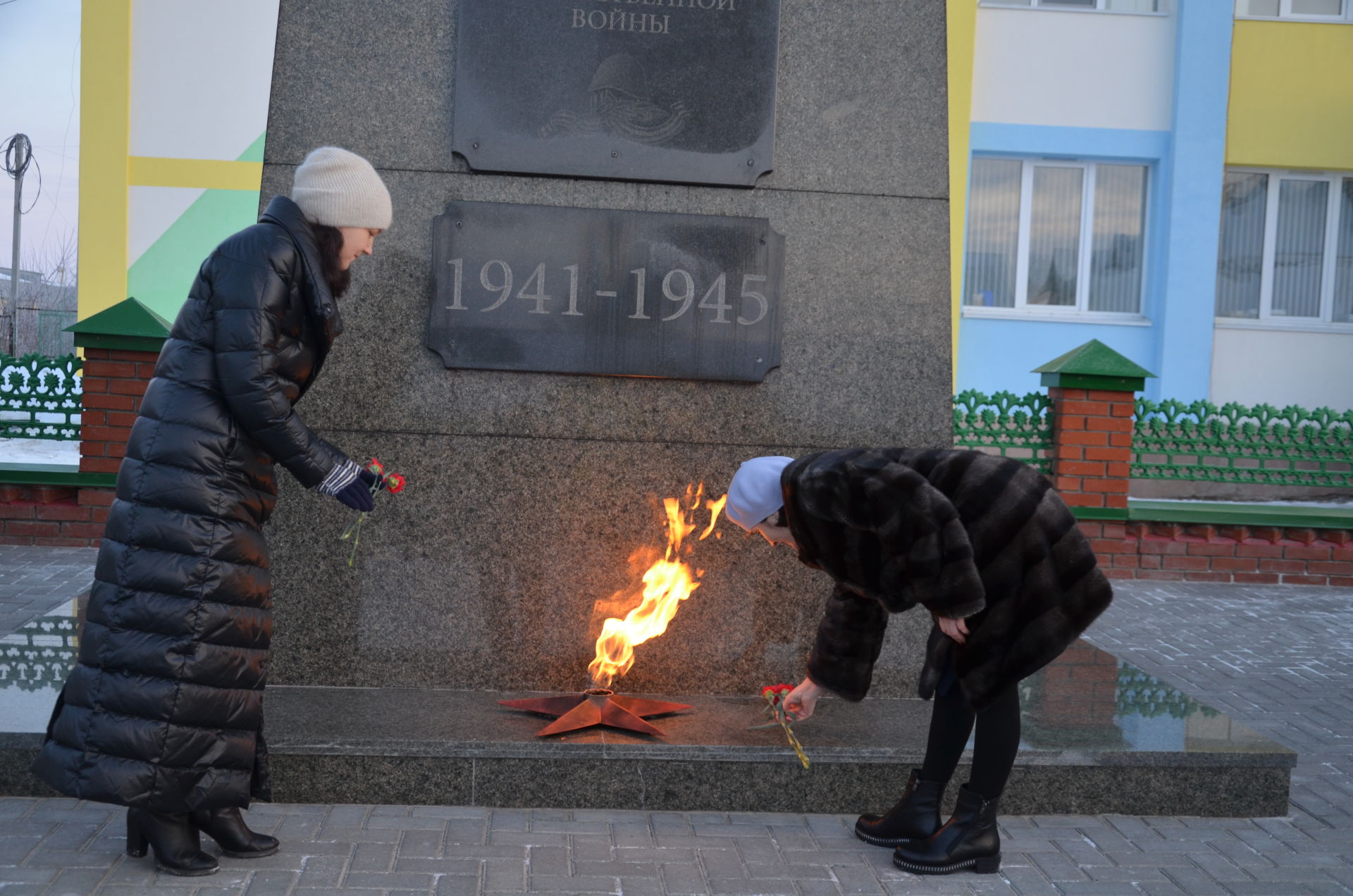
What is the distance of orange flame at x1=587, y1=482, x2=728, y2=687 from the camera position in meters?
4.88

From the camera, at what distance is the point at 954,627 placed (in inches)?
139

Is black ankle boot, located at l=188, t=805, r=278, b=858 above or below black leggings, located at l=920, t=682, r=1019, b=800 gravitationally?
below

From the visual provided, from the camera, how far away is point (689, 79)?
507cm

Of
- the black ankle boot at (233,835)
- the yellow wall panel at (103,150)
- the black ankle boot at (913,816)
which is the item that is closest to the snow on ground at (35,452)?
the yellow wall panel at (103,150)

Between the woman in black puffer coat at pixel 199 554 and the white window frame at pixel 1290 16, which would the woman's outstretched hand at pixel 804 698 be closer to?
the woman in black puffer coat at pixel 199 554

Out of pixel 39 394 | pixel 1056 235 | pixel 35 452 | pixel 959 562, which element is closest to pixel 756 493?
pixel 959 562

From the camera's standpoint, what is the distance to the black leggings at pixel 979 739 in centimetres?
376

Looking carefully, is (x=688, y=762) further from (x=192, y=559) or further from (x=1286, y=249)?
(x=1286, y=249)

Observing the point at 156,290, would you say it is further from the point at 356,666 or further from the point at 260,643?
the point at 260,643

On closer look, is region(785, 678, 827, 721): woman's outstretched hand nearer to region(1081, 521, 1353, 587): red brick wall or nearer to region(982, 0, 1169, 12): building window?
region(1081, 521, 1353, 587): red brick wall

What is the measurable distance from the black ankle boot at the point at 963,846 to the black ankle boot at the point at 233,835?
196 centimetres

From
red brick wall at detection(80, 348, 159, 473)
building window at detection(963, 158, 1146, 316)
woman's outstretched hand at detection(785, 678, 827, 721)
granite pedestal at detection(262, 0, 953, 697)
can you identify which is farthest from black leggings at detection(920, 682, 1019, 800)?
building window at detection(963, 158, 1146, 316)

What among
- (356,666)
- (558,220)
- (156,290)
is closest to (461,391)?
(558,220)

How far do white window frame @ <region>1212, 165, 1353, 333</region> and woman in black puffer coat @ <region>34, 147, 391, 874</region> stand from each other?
13964mm
